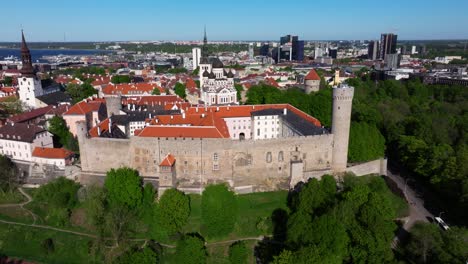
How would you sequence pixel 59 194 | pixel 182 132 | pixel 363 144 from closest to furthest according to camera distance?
pixel 59 194 → pixel 182 132 → pixel 363 144

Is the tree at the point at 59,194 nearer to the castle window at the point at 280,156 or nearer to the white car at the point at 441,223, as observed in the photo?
the castle window at the point at 280,156

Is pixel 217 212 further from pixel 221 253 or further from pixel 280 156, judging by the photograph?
pixel 280 156

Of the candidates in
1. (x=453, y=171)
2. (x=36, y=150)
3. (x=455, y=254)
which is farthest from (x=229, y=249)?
(x=36, y=150)

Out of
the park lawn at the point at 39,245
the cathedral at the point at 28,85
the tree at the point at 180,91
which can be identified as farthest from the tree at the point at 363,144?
the cathedral at the point at 28,85

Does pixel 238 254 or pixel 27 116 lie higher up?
pixel 27 116

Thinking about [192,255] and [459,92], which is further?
[459,92]

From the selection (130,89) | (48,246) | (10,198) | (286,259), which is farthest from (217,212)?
(130,89)

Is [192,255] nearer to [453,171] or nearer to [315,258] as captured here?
[315,258]
